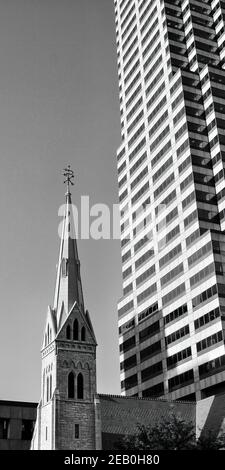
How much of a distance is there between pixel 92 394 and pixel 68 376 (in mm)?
3372

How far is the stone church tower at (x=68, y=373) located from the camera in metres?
64.2

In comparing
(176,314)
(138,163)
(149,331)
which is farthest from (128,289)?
(138,163)

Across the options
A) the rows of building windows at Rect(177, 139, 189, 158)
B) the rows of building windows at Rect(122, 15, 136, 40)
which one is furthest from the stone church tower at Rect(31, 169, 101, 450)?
the rows of building windows at Rect(122, 15, 136, 40)

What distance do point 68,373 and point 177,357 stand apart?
3012cm

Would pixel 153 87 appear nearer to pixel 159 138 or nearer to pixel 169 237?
pixel 159 138

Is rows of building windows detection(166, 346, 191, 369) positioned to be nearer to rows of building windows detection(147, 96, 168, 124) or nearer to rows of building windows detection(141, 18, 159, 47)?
rows of building windows detection(147, 96, 168, 124)

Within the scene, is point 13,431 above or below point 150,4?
below

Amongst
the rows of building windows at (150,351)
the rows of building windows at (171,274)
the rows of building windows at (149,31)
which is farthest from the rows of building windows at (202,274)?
the rows of building windows at (149,31)

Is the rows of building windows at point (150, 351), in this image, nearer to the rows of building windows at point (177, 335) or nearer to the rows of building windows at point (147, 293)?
the rows of building windows at point (177, 335)

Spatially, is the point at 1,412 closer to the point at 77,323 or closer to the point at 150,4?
the point at 77,323

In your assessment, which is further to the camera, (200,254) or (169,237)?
(169,237)

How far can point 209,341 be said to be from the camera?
282 ft

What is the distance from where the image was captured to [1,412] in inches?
3250
